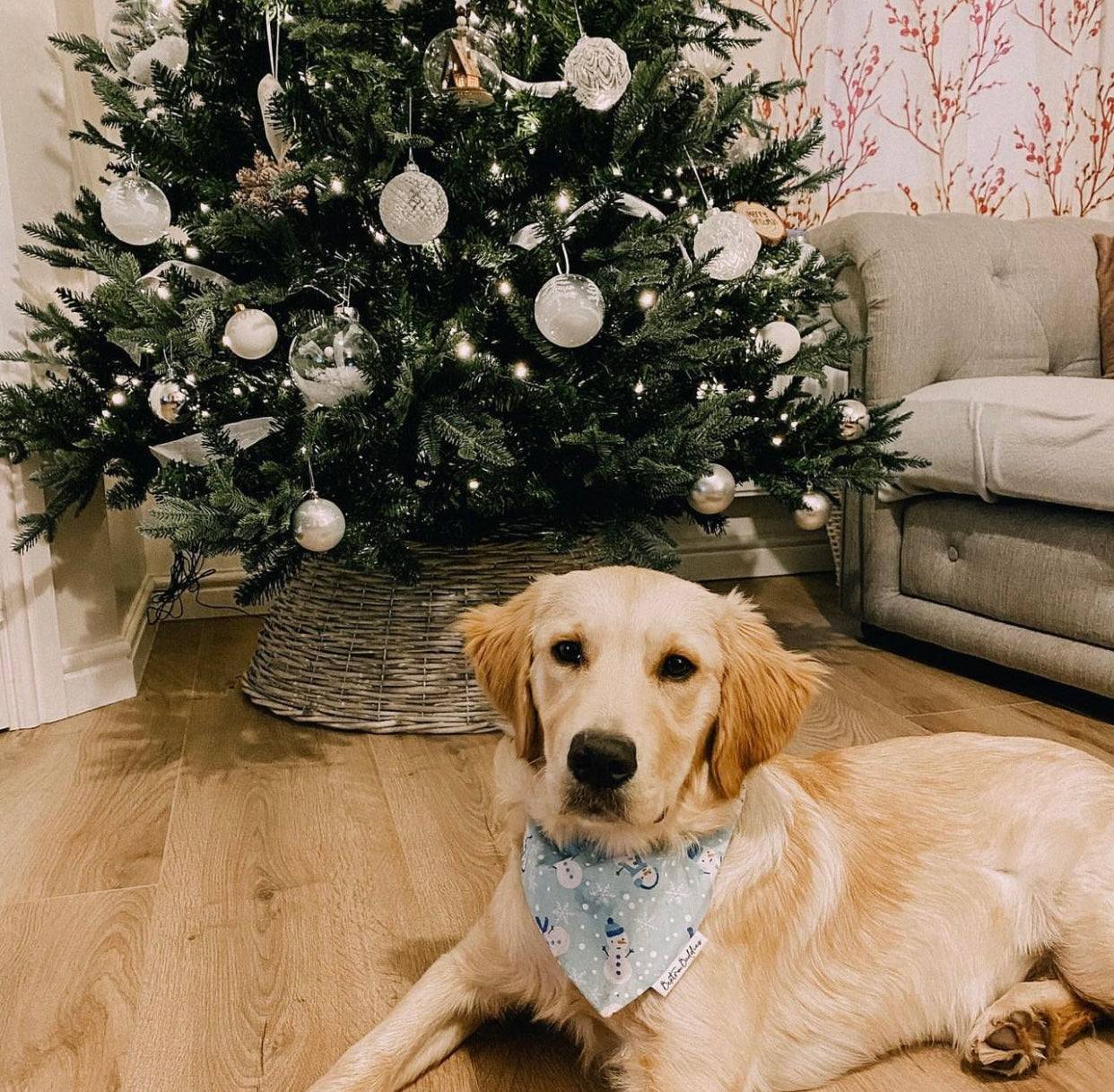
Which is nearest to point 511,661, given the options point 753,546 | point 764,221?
point 764,221

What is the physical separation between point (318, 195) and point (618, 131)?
0.62m

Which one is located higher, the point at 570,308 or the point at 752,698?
the point at 570,308

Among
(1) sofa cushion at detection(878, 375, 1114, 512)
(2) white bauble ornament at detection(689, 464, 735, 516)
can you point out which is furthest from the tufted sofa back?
(2) white bauble ornament at detection(689, 464, 735, 516)

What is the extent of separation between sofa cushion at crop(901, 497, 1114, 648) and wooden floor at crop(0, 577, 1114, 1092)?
8.9 inches

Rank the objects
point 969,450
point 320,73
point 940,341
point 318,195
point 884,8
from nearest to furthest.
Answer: point 320,73, point 318,195, point 969,450, point 940,341, point 884,8

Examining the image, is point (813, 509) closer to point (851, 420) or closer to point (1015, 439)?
point (851, 420)

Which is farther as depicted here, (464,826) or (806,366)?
(806,366)

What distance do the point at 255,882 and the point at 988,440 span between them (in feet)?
6.46

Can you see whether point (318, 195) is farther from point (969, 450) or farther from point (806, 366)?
point (969, 450)

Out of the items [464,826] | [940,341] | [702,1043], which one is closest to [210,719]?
[464,826]

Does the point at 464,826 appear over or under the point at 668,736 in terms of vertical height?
under

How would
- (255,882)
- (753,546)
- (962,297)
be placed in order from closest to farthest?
(255,882) → (962,297) → (753,546)

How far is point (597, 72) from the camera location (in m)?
1.79

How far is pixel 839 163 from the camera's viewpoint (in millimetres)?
3475
